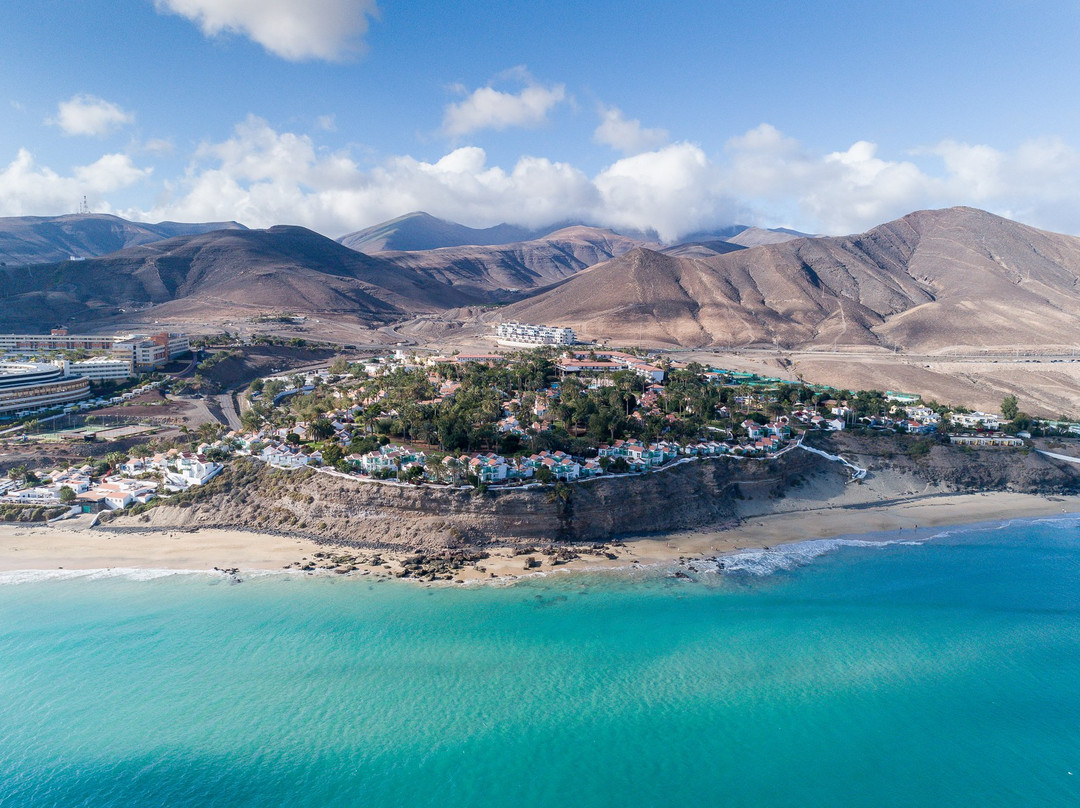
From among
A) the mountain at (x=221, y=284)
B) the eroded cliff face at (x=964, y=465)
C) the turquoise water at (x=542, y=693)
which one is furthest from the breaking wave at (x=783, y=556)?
the mountain at (x=221, y=284)

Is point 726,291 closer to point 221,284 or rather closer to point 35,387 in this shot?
point 221,284

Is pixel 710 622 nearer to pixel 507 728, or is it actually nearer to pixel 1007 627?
pixel 507 728

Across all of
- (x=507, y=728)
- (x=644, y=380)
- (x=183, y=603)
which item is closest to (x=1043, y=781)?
(x=507, y=728)

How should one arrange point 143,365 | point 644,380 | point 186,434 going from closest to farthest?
1. point 186,434
2. point 644,380
3. point 143,365

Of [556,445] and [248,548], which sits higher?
[556,445]

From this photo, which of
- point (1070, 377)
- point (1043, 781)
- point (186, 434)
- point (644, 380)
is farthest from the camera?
point (1070, 377)

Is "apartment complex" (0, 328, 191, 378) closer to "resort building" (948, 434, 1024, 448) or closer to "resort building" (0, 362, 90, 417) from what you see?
"resort building" (0, 362, 90, 417)

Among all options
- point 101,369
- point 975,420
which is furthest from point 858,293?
point 101,369
